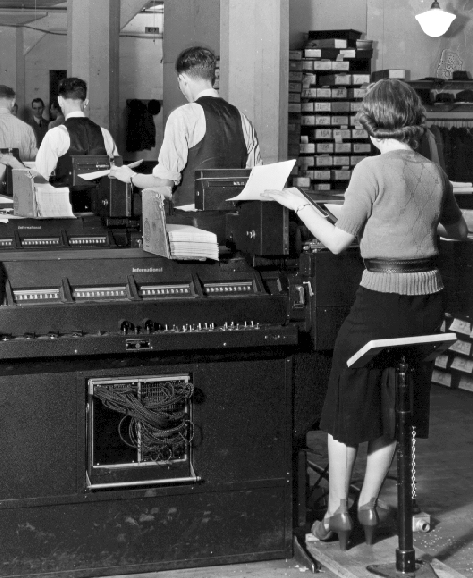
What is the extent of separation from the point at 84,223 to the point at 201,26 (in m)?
6.18

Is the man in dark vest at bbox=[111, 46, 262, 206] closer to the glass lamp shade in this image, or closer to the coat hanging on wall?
the glass lamp shade

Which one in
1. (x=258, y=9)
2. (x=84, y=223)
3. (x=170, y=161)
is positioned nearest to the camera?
(x=170, y=161)

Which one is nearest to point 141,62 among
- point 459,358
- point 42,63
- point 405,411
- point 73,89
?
point 42,63

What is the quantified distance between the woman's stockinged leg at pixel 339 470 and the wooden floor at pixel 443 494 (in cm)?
23

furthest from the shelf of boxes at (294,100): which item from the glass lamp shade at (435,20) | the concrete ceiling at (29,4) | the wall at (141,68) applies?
the wall at (141,68)

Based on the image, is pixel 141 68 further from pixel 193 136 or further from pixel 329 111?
pixel 193 136

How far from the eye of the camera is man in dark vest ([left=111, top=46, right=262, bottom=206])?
4.65 m

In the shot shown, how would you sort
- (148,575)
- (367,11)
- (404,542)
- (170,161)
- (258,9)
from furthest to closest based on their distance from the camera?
(367,11) → (258,9) → (170,161) → (148,575) → (404,542)

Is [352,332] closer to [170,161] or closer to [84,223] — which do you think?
[170,161]

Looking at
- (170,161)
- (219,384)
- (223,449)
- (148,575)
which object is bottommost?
(148,575)

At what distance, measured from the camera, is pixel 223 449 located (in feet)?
11.2

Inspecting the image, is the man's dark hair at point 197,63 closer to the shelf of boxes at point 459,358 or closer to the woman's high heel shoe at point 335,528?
the woman's high heel shoe at point 335,528

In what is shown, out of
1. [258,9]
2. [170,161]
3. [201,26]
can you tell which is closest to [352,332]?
[170,161]

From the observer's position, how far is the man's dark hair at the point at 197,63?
4.64 m
